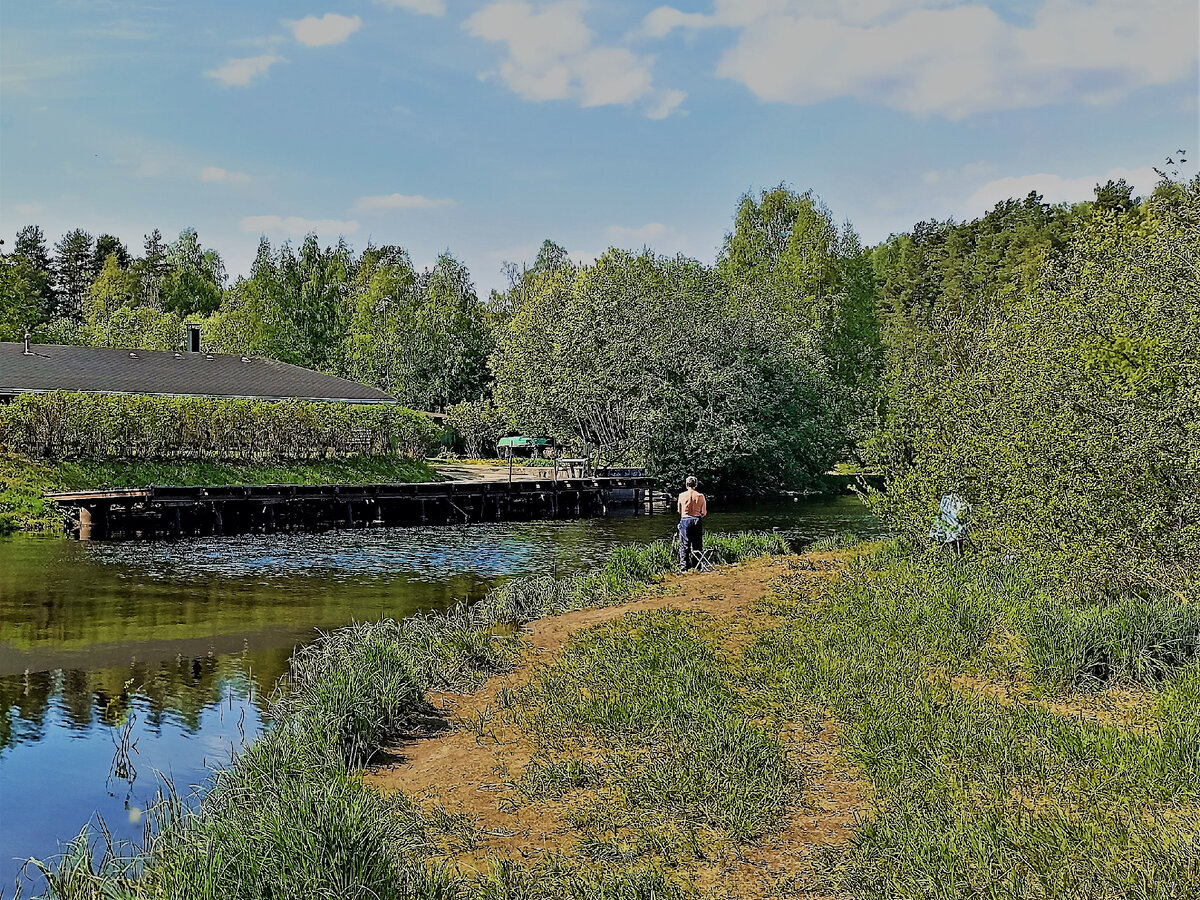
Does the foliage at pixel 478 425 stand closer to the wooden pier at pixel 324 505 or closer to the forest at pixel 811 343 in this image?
the forest at pixel 811 343

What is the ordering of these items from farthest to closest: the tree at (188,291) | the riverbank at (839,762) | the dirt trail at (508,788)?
the tree at (188,291) < the dirt trail at (508,788) < the riverbank at (839,762)

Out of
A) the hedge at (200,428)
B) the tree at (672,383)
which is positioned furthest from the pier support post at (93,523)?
the tree at (672,383)

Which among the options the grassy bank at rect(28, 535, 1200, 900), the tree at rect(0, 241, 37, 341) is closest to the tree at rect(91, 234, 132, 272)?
the tree at rect(0, 241, 37, 341)

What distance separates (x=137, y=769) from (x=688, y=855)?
19.5 ft

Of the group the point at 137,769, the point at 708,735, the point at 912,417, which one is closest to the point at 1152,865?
the point at 708,735

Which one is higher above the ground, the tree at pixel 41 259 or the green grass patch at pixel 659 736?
the tree at pixel 41 259

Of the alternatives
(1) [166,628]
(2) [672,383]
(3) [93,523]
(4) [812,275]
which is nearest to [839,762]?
(1) [166,628]

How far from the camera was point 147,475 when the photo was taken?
1405 inches

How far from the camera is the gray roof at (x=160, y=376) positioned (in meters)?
41.1

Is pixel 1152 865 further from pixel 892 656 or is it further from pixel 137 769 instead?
pixel 137 769

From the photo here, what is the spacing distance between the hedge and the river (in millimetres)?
8790

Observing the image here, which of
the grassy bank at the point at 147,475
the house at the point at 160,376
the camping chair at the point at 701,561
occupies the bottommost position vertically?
the camping chair at the point at 701,561

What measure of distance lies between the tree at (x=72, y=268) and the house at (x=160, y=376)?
6203 cm

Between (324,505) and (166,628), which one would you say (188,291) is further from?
(166,628)
